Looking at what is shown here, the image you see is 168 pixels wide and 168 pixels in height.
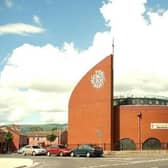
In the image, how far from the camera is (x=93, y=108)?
68.8 metres

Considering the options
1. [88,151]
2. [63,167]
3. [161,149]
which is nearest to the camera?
[63,167]

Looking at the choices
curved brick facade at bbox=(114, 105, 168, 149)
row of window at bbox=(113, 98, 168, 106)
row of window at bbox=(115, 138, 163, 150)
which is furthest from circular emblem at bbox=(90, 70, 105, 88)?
row of window at bbox=(115, 138, 163, 150)

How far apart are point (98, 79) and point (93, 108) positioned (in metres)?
4.27

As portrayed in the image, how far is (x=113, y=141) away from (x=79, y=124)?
5.76m

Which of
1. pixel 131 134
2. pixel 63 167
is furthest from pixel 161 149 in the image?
pixel 63 167

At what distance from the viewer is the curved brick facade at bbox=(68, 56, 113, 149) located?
67.4 m

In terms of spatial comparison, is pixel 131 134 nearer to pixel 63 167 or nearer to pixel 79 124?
pixel 79 124

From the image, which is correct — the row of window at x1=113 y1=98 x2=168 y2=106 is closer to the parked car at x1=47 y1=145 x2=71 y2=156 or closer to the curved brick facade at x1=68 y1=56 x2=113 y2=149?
the curved brick facade at x1=68 y1=56 x2=113 y2=149

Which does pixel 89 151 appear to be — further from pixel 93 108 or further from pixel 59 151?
pixel 93 108

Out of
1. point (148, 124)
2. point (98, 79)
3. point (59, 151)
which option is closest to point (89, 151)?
point (59, 151)

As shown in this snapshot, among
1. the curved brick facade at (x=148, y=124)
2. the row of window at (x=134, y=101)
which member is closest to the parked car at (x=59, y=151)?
the curved brick facade at (x=148, y=124)

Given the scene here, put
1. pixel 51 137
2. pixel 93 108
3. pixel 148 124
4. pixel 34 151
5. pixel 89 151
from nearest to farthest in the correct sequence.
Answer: pixel 89 151
pixel 34 151
pixel 148 124
pixel 93 108
pixel 51 137

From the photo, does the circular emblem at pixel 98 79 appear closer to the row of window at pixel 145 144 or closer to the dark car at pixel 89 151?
the row of window at pixel 145 144

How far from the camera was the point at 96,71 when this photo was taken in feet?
225
